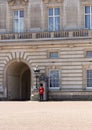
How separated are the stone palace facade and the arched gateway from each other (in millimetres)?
99

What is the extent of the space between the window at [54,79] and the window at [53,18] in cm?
411

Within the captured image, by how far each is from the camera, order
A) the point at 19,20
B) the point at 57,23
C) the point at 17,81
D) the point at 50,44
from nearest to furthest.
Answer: the point at 50,44 < the point at 57,23 < the point at 19,20 < the point at 17,81

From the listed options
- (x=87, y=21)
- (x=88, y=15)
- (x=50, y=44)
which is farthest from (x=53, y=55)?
(x=88, y=15)

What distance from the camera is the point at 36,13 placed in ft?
136

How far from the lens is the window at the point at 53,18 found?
136 feet

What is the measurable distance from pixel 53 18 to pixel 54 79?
5777 millimetres

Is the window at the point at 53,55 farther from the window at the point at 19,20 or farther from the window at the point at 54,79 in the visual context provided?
the window at the point at 19,20

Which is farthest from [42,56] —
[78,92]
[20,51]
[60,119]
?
[60,119]

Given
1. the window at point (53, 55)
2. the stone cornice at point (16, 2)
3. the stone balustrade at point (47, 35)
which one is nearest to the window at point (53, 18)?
the stone balustrade at point (47, 35)

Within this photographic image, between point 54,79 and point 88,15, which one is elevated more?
point 88,15

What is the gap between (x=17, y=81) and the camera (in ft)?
147

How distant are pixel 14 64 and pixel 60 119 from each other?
2451 cm

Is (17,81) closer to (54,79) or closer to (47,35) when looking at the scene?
(54,79)

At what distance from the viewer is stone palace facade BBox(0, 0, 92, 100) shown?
39781mm
